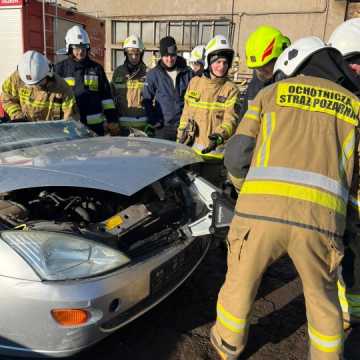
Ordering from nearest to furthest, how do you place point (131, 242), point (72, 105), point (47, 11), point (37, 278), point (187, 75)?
point (37, 278) < point (131, 242) < point (72, 105) < point (187, 75) < point (47, 11)

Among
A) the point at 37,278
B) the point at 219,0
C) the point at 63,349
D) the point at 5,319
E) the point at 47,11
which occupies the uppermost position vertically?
the point at 219,0

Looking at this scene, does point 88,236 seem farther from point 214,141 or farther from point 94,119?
point 94,119

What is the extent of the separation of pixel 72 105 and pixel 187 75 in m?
1.46

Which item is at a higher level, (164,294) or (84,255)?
(84,255)

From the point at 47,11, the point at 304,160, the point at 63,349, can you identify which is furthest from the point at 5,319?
the point at 47,11

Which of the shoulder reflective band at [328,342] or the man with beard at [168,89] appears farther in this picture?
the man with beard at [168,89]

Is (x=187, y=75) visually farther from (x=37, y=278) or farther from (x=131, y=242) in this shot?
(x=37, y=278)

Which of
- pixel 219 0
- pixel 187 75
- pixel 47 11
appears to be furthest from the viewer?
pixel 219 0

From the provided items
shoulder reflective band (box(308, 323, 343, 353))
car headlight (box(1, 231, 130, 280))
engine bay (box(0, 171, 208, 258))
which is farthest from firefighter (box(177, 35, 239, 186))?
shoulder reflective band (box(308, 323, 343, 353))

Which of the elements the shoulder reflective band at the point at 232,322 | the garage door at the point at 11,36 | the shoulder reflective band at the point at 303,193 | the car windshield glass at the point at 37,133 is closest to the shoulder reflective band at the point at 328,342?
the shoulder reflective band at the point at 232,322

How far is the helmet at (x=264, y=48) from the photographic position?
2.98 metres

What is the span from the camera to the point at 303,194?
1.75 m

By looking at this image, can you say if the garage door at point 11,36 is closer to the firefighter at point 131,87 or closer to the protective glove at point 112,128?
the firefighter at point 131,87

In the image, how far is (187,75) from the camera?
4660mm
